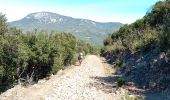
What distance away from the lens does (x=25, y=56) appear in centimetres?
4097

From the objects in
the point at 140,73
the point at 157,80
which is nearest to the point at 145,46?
the point at 140,73

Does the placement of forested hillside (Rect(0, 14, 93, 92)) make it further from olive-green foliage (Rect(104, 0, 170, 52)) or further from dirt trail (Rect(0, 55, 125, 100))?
dirt trail (Rect(0, 55, 125, 100))

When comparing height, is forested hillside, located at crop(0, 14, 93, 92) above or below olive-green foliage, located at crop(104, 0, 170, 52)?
below

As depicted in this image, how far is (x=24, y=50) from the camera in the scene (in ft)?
135

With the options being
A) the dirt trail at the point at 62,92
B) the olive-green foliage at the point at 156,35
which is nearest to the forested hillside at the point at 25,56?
the olive-green foliage at the point at 156,35

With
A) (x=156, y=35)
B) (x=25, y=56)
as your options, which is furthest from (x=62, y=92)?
(x=25, y=56)

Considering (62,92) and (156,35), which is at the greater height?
(156,35)

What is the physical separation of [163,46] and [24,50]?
→ 55.9ft

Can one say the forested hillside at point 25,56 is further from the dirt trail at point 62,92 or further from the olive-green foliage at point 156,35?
the dirt trail at point 62,92

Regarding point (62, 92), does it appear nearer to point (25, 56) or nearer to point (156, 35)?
point (156, 35)

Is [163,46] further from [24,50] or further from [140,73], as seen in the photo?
[24,50]

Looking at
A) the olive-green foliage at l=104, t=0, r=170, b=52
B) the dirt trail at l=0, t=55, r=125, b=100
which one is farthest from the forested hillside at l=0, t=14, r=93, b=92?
the dirt trail at l=0, t=55, r=125, b=100

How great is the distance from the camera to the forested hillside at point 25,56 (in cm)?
4022

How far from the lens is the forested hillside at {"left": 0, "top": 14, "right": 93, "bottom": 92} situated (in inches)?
1583
